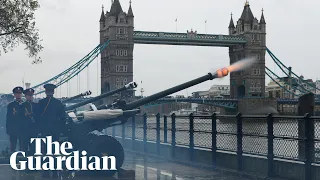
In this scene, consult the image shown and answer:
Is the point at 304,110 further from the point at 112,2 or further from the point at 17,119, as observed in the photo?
the point at 112,2

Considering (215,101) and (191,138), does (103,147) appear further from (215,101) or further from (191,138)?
(215,101)

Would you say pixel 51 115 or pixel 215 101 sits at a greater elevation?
pixel 215 101

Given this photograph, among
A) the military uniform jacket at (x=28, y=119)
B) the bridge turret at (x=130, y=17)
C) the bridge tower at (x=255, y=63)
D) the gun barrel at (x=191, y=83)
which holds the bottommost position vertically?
the military uniform jacket at (x=28, y=119)

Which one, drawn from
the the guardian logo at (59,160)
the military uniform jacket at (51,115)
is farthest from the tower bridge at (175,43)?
the military uniform jacket at (51,115)

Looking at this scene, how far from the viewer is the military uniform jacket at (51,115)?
9961 millimetres

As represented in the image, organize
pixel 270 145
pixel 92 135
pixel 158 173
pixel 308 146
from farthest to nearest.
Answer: pixel 158 173 < pixel 92 135 < pixel 270 145 < pixel 308 146

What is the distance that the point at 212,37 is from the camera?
109 m

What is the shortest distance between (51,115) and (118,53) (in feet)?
329

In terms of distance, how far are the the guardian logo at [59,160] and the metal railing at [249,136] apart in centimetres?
235

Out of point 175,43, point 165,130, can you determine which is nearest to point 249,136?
point 165,130

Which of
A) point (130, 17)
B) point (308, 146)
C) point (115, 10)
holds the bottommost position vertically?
point (308, 146)

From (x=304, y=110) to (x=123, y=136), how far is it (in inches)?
301

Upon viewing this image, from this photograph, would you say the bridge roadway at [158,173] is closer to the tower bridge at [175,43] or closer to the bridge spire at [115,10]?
the tower bridge at [175,43]

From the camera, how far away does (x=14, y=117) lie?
1104cm
